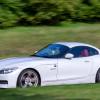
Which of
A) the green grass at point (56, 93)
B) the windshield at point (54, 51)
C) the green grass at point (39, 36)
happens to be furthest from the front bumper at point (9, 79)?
Result: the green grass at point (39, 36)

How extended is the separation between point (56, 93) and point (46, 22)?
14.8 meters

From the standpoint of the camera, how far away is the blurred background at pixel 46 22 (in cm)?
2358

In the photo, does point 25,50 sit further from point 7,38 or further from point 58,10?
point 58,10

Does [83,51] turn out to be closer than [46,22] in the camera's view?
Yes

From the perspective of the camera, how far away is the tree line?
2480cm

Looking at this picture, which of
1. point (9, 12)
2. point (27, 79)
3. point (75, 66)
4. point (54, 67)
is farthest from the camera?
point (9, 12)

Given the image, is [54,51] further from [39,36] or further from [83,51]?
[39,36]

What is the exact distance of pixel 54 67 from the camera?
14.7 m

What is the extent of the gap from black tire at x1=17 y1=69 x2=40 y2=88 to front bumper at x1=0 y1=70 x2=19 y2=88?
0.11m

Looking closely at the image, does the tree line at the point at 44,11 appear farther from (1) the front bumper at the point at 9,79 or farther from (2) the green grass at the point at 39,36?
(1) the front bumper at the point at 9,79

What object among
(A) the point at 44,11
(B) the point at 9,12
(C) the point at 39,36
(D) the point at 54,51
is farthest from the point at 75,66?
(A) the point at 44,11

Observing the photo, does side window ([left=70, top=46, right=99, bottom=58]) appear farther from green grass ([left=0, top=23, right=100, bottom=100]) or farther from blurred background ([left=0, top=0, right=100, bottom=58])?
blurred background ([left=0, top=0, right=100, bottom=58])

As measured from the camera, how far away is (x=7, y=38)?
23531 millimetres

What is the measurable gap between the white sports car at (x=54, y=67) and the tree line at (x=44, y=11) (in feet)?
30.2
